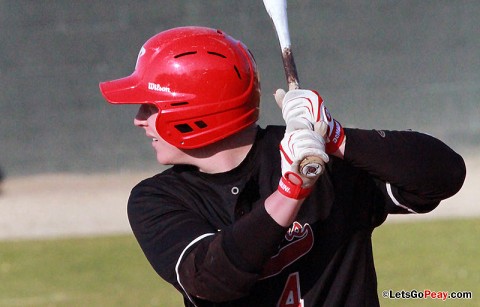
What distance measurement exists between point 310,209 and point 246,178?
23 centimetres

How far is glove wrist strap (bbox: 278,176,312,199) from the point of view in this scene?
264 cm

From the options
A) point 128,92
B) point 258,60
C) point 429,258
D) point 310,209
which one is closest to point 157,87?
point 128,92

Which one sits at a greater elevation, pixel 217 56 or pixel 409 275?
pixel 217 56

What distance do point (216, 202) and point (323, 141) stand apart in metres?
0.55

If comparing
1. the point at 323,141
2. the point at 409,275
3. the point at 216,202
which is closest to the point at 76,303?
the point at 409,275

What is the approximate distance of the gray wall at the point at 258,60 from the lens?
10.9m

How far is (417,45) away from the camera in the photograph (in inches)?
430

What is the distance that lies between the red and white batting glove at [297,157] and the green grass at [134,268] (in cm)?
399

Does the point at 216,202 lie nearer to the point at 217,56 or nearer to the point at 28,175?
the point at 217,56

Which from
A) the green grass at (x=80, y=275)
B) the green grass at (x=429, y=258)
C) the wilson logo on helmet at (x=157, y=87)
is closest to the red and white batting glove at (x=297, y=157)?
the wilson logo on helmet at (x=157, y=87)

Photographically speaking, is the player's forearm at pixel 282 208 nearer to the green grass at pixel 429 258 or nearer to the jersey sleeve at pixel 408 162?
the jersey sleeve at pixel 408 162

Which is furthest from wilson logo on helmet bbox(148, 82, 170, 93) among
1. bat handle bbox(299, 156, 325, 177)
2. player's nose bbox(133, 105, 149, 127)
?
bat handle bbox(299, 156, 325, 177)

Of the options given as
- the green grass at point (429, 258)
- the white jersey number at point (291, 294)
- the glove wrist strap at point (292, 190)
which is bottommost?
the green grass at point (429, 258)

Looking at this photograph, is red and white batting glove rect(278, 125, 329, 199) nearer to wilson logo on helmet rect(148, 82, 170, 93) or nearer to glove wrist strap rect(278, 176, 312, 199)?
glove wrist strap rect(278, 176, 312, 199)
